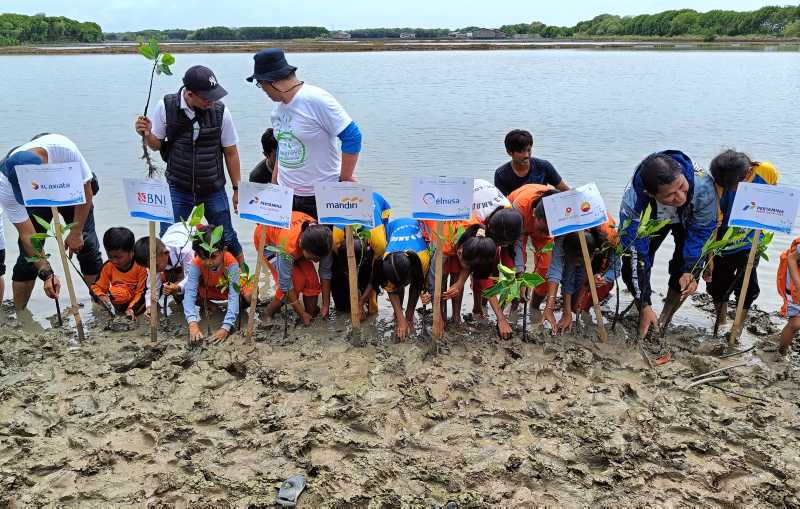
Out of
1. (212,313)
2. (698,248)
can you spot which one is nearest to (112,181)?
(212,313)

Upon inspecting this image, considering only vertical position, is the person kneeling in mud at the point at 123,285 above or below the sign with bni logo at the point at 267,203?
below

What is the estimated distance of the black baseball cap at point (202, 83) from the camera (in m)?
4.32

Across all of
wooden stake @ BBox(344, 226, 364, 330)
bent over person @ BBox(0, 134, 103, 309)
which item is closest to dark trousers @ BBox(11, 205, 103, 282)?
bent over person @ BBox(0, 134, 103, 309)

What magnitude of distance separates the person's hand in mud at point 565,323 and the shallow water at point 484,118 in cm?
100

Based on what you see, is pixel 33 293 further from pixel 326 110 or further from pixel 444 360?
pixel 444 360

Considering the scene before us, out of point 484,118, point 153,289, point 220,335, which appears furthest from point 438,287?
point 484,118

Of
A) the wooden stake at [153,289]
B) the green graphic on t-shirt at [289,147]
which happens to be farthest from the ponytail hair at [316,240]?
the wooden stake at [153,289]

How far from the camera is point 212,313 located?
16.4ft

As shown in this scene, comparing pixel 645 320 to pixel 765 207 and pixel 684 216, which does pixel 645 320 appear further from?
pixel 765 207

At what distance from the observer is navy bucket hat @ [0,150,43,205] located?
14.0 feet

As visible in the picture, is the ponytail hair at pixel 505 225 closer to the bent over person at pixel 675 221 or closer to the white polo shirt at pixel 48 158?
the bent over person at pixel 675 221

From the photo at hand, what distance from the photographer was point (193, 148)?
466cm

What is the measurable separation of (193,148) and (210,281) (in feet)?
Result: 3.21

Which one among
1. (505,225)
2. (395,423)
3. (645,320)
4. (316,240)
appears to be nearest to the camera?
(395,423)
